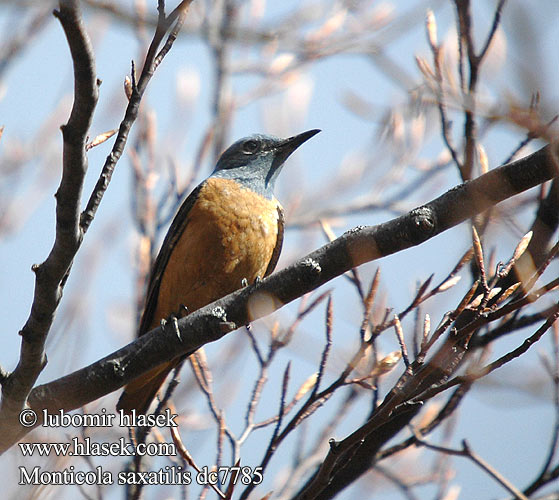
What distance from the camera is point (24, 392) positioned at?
313cm

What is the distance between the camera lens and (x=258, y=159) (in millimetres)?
6168

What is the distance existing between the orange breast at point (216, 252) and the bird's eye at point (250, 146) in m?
1.04

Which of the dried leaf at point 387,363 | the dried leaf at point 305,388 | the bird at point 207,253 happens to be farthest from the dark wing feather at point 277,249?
the dried leaf at point 387,363

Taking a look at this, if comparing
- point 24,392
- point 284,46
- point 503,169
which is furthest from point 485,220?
point 24,392

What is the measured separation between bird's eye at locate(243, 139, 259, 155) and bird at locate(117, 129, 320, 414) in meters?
0.64

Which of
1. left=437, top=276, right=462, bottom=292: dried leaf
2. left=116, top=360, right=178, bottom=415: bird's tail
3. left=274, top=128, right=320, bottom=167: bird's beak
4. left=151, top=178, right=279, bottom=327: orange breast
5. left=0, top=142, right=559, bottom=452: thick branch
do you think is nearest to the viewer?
left=0, top=142, right=559, bottom=452: thick branch

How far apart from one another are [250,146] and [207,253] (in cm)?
168

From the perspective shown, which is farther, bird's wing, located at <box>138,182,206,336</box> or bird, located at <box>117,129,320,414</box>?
bird's wing, located at <box>138,182,206,336</box>

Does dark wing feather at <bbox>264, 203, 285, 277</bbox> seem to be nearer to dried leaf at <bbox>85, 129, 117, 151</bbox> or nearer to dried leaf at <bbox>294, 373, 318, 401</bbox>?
dried leaf at <bbox>294, 373, 318, 401</bbox>

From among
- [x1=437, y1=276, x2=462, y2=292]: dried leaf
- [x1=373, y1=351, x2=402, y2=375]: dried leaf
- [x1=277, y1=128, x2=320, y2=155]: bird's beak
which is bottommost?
[x1=373, y1=351, x2=402, y2=375]: dried leaf

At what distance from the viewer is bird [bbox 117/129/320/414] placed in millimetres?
5000

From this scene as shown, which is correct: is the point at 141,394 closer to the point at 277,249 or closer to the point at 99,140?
the point at 277,249

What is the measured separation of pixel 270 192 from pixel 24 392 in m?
3.13

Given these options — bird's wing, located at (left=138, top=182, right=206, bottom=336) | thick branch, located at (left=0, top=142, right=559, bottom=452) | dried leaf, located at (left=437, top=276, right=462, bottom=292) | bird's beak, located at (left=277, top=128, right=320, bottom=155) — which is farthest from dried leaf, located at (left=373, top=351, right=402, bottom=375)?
bird's beak, located at (left=277, top=128, right=320, bottom=155)
